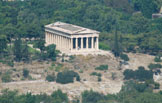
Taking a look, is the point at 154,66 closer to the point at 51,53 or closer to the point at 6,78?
the point at 51,53

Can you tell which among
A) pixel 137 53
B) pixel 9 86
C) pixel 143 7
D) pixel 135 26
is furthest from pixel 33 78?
pixel 143 7

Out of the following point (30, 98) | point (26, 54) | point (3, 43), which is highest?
point (30, 98)

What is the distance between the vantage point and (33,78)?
97.6m

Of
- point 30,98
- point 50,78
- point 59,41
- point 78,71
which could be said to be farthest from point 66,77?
point 59,41

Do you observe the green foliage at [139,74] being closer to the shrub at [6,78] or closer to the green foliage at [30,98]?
the green foliage at [30,98]

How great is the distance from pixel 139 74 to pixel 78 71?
357 inches

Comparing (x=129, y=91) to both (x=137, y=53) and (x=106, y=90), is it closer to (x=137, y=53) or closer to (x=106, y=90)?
(x=106, y=90)

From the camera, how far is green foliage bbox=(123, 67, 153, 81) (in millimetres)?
98875

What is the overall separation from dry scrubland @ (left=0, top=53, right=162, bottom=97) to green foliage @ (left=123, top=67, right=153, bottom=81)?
1030 mm

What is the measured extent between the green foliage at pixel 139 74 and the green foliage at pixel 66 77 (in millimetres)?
7451

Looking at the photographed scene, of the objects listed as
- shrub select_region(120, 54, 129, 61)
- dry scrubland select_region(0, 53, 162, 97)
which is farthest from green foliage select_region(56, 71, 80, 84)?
shrub select_region(120, 54, 129, 61)

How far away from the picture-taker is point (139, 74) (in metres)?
99.1

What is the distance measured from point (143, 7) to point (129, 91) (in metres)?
59.0

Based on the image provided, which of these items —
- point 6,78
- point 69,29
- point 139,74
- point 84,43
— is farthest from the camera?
point 69,29
